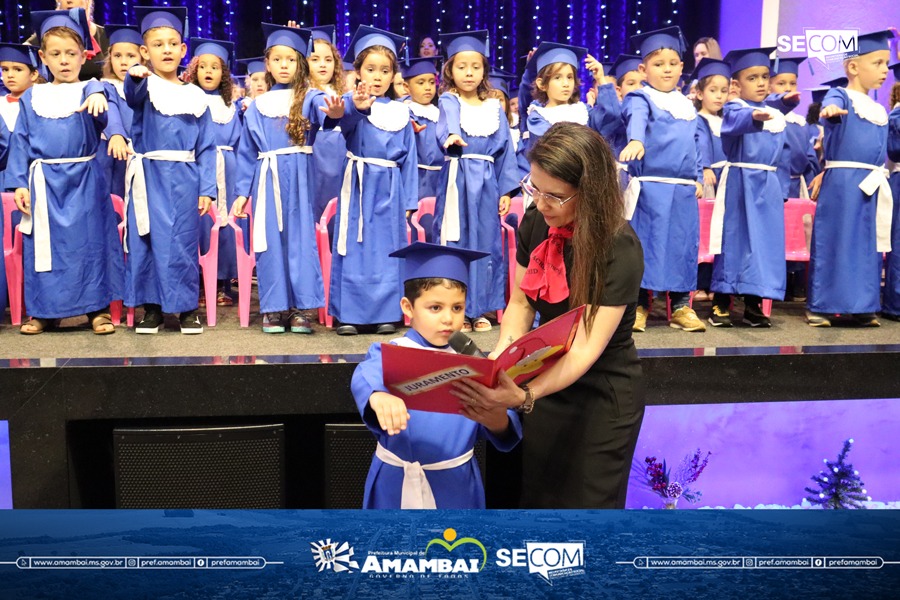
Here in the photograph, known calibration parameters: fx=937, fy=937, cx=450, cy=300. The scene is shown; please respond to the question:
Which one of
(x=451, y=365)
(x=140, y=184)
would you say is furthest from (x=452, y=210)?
(x=451, y=365)

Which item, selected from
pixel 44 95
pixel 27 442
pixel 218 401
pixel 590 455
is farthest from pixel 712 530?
pixel 44 95

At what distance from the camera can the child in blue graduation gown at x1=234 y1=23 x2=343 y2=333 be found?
4.75 meters

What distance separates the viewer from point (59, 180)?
4648 mm

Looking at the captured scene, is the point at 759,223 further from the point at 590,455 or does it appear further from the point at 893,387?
the point at 590,455

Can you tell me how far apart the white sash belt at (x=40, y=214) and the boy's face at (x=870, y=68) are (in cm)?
415

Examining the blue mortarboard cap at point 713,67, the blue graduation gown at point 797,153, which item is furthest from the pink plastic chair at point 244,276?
the blue graduation gown at point 797,153

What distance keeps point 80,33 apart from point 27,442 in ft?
7.13

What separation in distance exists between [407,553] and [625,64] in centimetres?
469

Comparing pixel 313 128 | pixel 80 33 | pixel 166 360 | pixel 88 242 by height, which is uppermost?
pixel 80 33

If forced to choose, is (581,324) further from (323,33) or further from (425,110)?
(425,110)

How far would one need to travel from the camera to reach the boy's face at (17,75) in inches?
212

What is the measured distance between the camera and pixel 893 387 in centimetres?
408

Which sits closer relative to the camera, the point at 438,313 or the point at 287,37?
the point at 438,313

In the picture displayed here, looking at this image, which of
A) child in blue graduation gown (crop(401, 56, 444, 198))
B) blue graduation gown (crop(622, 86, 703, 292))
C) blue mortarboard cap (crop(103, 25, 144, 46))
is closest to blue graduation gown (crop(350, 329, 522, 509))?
blue graduation gown (crop(622, 86, 703, 292))
